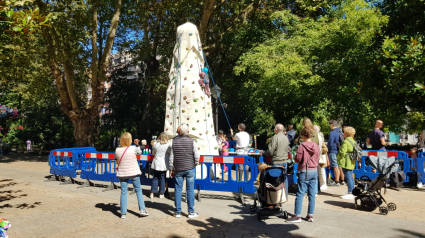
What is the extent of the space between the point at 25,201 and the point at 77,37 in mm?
10500

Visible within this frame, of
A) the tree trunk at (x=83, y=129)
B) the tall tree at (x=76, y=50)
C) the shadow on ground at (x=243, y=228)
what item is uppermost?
the tall tree at (x=76, y=50)

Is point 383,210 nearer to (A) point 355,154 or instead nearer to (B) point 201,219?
(A) point 355,154

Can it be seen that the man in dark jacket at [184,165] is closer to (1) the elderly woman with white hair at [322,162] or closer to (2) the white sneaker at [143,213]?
(2) the white sneaker at [143,213]

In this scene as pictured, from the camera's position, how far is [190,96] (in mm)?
10648

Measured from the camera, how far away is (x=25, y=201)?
863 centimetres

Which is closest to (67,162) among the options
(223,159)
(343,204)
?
(223,159)

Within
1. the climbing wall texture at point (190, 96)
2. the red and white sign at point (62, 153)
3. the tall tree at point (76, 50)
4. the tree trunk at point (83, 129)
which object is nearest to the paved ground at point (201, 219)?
the red and white sign at point (62, 153)

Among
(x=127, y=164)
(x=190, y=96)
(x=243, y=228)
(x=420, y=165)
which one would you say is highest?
(x=190, y=96)

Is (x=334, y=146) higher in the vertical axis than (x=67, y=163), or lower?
higher

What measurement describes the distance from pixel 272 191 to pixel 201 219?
4.71 ft

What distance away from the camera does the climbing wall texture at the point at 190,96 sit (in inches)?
417

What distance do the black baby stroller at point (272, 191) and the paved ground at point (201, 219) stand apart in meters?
0.21

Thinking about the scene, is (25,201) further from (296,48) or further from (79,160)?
(296,48)

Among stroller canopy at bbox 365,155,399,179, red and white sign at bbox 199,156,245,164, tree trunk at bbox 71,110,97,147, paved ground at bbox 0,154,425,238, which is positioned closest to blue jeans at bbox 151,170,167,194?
paved ground at bbox 0,154,425,238
